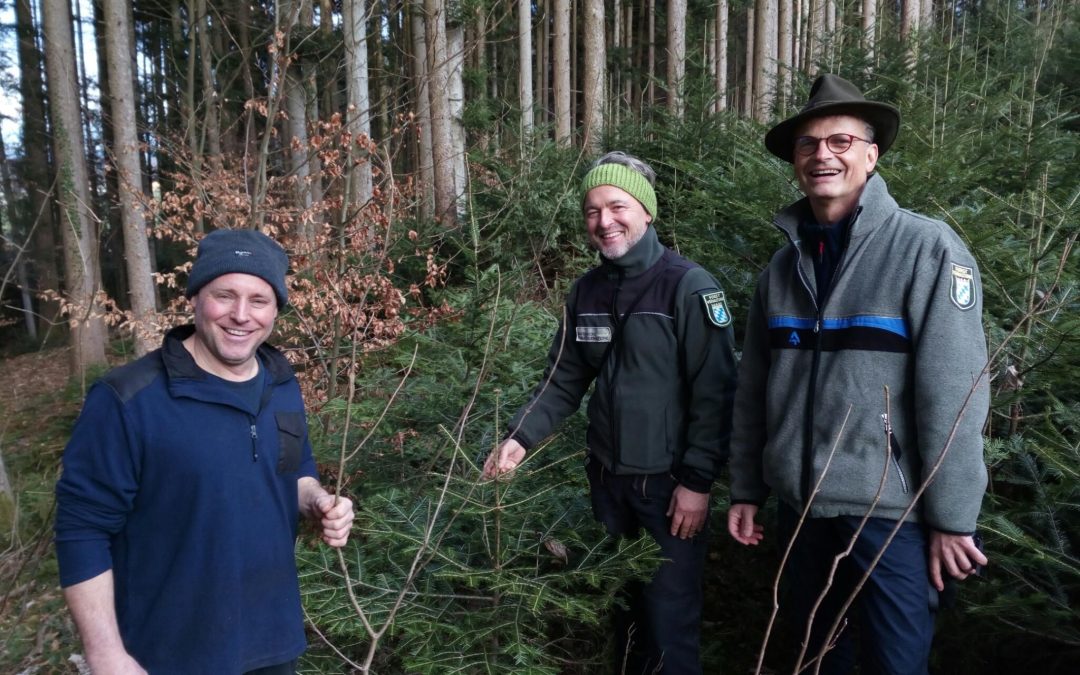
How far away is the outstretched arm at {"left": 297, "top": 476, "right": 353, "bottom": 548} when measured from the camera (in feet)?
5.82

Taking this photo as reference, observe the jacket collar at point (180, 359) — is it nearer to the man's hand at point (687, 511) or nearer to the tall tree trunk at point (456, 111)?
the man's hand at point (687, 511)

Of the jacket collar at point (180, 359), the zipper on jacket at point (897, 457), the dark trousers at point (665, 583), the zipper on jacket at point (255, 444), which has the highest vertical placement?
the jacket collar at point (180, 359)

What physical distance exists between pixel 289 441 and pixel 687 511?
4.51ft

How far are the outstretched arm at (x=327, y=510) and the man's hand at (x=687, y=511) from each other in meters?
1.15

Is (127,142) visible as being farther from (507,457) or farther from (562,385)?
(507,457)

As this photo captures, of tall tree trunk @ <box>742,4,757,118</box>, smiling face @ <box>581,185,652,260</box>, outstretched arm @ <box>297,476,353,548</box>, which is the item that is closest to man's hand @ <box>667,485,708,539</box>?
smiling face @ <box>581,185,652,260</box>

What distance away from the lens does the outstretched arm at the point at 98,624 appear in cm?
160


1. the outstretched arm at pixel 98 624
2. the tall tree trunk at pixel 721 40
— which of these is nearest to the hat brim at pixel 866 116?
the outstretched arm at pixel 98 624

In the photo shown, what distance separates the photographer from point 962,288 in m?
1.81

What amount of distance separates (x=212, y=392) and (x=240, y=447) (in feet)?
0.56

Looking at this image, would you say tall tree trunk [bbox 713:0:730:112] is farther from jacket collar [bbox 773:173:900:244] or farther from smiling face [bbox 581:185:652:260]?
jacket collar [bbox 773:173:900:244]

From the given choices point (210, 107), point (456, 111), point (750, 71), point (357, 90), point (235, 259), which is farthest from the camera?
point (750, 71)

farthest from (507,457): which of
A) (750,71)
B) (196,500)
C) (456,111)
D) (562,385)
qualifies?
(750,71)

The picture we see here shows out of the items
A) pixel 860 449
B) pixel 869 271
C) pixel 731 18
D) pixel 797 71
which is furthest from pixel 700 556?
pixel 731 18
